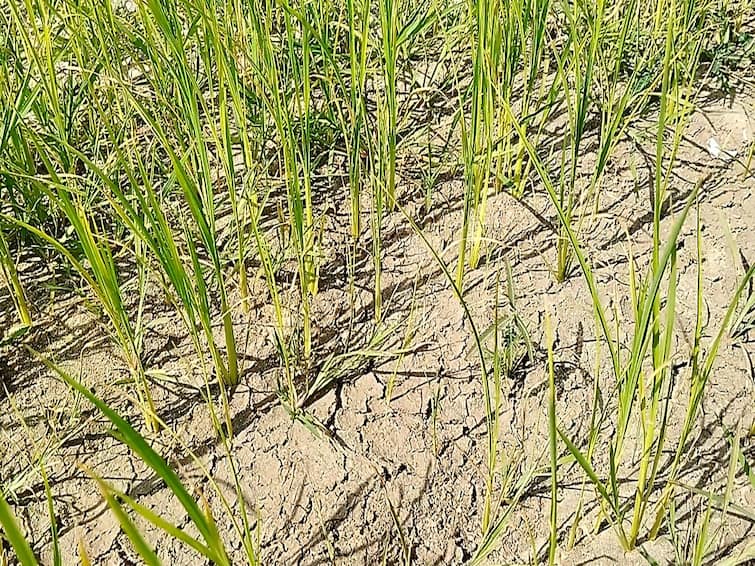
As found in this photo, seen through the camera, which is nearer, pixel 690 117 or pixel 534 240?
pixel 534 240

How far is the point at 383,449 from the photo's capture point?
1240mm

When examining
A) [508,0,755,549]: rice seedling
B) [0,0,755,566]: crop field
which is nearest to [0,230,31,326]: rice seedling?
[0,0,755,566]: crop field

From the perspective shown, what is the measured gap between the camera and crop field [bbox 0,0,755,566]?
1.11m

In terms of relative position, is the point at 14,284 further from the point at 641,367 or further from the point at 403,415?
the point at 641,367

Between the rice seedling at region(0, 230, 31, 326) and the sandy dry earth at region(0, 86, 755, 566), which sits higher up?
the rice seedling at region(0, 230, 31, 326)

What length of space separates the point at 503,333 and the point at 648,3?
0.94 meters

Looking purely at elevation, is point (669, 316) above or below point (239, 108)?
below

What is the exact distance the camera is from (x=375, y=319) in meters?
1.41

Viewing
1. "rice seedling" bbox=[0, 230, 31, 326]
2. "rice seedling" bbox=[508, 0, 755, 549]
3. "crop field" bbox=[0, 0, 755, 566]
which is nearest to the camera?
"rice seedling" bbox=[508, 0, 755, 549]

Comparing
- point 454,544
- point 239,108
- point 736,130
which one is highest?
point 239,108

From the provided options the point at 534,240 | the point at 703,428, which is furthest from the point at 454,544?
the point at 534,240

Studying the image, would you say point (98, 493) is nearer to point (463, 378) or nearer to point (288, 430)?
point (288, 430)

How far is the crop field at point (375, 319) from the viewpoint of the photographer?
1.11 metres

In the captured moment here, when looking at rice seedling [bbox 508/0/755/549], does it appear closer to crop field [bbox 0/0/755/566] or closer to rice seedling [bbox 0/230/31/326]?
crop field [bbox 0/0/755/566]
